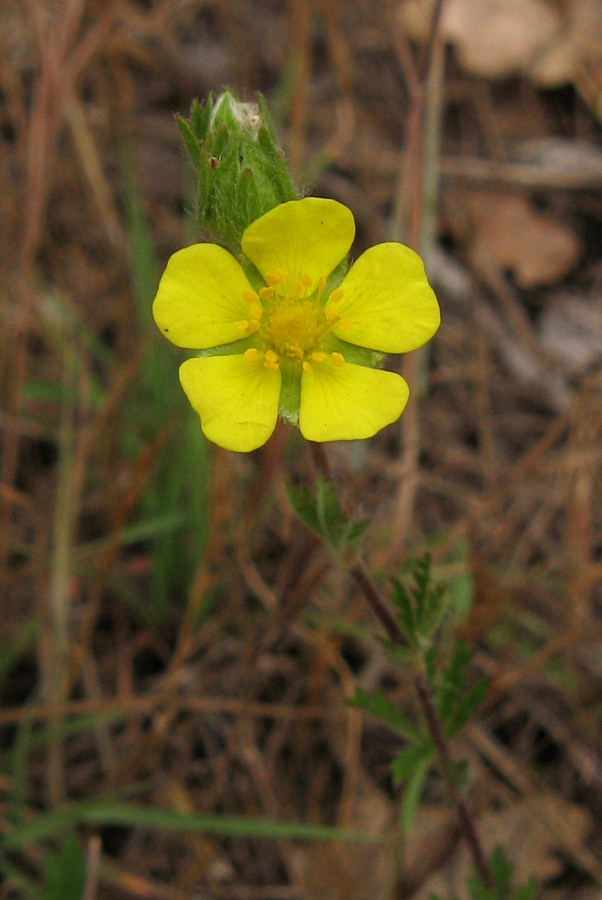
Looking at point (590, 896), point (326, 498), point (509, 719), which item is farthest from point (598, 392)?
point (326, 498)

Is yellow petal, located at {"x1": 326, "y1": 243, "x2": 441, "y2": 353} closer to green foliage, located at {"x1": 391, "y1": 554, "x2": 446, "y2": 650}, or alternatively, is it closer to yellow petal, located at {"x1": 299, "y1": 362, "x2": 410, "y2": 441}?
yellow petal, located at {"x1": 299, "y1": 362, "x2": 410, "y2": 441}

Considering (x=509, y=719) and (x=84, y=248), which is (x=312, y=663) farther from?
(x=84, y=248)

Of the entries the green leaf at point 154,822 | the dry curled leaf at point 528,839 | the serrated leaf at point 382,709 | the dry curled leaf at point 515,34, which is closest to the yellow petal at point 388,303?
the serrated leaf at point 382,709

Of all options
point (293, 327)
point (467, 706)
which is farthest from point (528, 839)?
point (293, 327)

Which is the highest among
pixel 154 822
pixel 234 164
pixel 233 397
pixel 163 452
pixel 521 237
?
pixel 521 237

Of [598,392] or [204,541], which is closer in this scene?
[204,541]

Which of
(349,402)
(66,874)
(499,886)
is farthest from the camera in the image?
(66,874)

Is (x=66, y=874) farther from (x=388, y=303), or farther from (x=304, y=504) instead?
(x=388, y=303)
